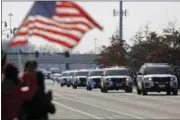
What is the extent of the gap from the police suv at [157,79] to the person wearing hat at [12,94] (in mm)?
32620

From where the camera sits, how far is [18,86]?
35.4 ft

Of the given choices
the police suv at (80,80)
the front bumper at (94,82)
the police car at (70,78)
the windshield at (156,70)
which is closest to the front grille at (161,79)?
the windshield at (156,70)

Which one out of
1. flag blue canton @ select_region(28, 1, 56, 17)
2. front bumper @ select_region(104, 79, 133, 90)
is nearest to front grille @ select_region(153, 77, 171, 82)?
front bumper @ select_region(104, 79, 133, 90)

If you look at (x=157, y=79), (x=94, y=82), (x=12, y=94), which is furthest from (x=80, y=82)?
(x=12, y=94)

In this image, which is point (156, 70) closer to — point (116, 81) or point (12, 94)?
point (116, 81)

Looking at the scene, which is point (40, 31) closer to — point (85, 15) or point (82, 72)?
point (85, 15)

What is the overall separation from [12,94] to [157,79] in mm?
33369

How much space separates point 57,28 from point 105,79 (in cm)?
3865

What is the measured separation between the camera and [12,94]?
10.7m

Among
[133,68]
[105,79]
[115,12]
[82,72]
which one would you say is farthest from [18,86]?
[115,12]

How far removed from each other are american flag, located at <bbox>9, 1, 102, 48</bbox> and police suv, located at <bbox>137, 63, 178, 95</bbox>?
31574 millimetres

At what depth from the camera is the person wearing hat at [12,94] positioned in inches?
421

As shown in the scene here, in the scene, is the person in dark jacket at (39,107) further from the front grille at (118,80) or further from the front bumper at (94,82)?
the front bumper at (94,82)

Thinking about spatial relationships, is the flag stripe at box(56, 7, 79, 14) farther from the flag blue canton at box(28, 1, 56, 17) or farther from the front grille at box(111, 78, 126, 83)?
the front grille at box(111, 78, 126, 83)
